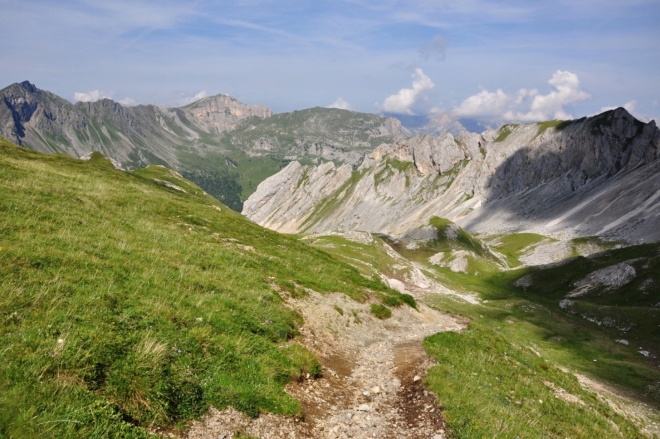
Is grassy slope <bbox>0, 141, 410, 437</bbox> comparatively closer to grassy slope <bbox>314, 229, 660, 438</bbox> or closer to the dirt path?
the dirt path

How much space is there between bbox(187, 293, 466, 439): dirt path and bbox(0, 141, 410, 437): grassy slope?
0.62m

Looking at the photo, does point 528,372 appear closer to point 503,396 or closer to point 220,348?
point 503,396

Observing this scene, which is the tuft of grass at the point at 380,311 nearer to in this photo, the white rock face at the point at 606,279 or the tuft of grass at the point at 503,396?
the tuft of grass at the point at 503,396

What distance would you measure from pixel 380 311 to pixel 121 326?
18.9 metres

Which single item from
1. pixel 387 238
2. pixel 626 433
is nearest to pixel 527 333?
pixel 626 433

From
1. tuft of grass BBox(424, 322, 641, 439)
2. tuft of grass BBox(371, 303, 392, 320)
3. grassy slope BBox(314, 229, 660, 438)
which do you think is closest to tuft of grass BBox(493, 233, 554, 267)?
grassy slope BBox(314, 229, 660, 438)

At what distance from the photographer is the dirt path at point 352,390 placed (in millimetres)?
11281

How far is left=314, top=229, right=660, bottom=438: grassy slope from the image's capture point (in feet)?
46.9

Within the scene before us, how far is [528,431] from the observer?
14102 mm

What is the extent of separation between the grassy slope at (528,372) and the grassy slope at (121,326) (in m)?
6.21

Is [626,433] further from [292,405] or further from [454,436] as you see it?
[292,405]

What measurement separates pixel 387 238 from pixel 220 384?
362 feet

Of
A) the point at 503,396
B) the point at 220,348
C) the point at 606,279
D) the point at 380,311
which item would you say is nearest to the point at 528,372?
the point at 503,396

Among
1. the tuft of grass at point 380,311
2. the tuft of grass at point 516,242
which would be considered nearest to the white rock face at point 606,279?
the tuft of grass at point 516,242
